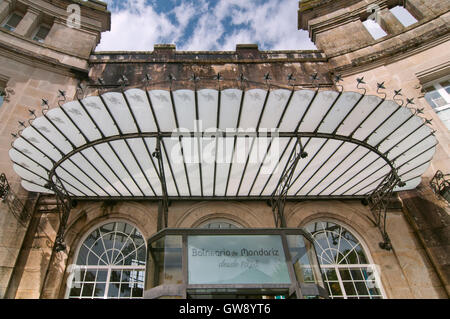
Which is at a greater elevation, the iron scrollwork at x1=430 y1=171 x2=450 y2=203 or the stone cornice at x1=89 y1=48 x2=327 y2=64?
the stone cornice at x1=89 y1=48 x2=327 y2=64

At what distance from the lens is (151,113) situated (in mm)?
4422

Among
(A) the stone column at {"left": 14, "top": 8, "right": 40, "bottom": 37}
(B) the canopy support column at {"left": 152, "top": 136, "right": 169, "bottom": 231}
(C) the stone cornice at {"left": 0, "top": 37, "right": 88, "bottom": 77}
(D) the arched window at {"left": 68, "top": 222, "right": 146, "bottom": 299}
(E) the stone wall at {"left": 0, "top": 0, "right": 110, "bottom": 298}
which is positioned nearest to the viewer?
(B) the canopy support column at {"left": 152, "top": 136, "right": 169, "bottom": 231}

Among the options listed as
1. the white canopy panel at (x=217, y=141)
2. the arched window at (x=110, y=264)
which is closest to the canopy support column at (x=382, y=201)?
the white canopy panel at (x=217, y=141)

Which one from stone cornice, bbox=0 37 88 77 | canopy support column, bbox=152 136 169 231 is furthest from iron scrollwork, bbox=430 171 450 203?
stone cornice, bbox=0 37 88 77

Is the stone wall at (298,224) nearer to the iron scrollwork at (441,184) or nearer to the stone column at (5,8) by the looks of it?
the iron scrollwork at (441,184)

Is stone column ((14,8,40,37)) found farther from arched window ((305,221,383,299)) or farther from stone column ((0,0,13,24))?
arched window ((305,221,383,299))

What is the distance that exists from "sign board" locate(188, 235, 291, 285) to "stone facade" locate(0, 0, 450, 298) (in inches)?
82.0

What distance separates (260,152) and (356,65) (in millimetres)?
5764

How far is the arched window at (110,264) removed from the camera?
558cm

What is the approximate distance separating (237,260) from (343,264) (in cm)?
351

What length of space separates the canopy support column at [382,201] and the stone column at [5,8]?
41.6ft

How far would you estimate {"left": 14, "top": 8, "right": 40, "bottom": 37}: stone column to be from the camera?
859cm

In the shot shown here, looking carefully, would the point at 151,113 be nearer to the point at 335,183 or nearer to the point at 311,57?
the point at 335,183

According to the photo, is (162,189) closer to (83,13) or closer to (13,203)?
(13,203)
